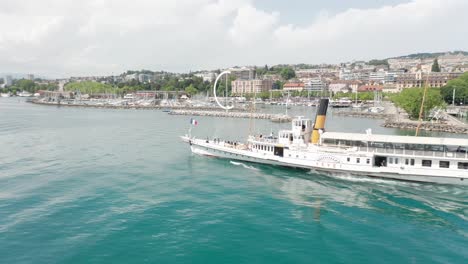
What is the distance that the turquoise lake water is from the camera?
15.8 meters

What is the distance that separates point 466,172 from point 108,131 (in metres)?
48.9

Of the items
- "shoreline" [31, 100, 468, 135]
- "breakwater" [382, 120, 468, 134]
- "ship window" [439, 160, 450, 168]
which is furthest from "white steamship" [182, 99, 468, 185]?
"breakwater" [382, 120, 468, 134]

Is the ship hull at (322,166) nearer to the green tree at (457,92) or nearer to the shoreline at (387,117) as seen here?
the shoreline at (387,117)

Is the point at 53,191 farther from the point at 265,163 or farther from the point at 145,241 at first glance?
the point at 265,163

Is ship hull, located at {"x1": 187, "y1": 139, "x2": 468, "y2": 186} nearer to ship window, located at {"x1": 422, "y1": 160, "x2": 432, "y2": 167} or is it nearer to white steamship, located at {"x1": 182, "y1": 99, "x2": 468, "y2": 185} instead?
white steamship, located at {"x1": 182, "y1": 99, "x2": 468, "y2": 185}

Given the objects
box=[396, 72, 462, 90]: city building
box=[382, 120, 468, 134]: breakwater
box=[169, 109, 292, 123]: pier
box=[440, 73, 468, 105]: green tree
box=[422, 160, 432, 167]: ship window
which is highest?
box=[396, 72, 462, 90]: city building

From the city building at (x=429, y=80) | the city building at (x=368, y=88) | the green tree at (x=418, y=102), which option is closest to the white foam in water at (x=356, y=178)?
the green tree at (x=418, y=102)

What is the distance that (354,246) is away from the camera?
16.3 m

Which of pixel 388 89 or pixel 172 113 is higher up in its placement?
pixel 388 89

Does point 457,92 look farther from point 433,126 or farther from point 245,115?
point 245,115

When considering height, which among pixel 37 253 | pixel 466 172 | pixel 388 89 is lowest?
pixel 37 253

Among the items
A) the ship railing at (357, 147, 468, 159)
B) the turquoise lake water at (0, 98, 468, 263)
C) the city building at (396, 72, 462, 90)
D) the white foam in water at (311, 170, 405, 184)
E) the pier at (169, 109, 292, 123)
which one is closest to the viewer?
the turquoise lake water at (0, 98, 468, 263)

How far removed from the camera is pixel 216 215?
19.8m

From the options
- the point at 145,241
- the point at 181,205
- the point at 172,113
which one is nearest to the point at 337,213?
the point at 181,205
